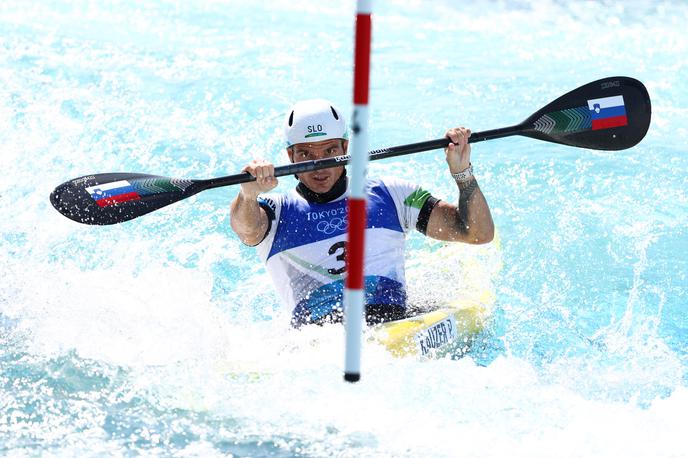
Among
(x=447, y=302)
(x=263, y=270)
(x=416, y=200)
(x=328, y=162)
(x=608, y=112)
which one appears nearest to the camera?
(x=328, y=162)

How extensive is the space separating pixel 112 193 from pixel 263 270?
188 cm

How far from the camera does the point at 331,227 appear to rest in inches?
190

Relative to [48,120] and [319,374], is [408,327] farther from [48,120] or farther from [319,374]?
[48,120]

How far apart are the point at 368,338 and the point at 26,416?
4.93 feet

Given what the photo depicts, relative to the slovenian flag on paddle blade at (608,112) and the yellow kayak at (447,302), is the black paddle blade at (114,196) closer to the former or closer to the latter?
the yellow kayak at (447,302)

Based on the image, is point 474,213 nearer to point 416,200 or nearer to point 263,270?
point 416,200

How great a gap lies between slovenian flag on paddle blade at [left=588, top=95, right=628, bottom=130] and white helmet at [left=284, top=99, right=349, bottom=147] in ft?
4.51

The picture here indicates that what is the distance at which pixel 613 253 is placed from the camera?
6.46m

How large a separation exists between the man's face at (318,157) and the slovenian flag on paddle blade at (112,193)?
2.60 ft

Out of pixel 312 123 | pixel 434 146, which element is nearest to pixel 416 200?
pixel 434 146

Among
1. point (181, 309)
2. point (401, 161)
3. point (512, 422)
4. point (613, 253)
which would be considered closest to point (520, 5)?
point (401, 161)

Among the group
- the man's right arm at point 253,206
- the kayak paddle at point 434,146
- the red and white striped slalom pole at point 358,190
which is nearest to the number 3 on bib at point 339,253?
the man's right arm at point 253,206

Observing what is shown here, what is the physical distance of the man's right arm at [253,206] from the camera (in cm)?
443

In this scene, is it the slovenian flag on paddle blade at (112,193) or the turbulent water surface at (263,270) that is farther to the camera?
the slovenian flag on paddle blade at (112,193)
